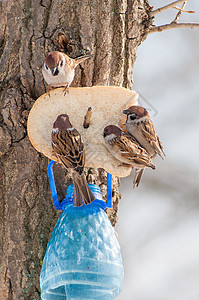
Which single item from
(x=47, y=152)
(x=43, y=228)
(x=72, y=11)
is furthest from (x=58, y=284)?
(x=72, y=11)

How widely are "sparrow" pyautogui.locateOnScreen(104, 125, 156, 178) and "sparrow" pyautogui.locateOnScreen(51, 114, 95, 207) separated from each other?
14 centimetres

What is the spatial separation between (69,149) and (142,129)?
41 centimetres

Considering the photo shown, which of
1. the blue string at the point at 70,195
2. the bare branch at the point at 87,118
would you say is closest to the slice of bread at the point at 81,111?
the bare branch at the point at 87,118

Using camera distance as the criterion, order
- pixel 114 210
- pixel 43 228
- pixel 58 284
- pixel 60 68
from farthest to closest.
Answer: pixel 114 210 < pixel 43 228 < pixel 60 68 < pixel 58 284

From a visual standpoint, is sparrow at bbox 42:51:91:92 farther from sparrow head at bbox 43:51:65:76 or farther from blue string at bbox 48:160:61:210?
blue string at bbox 48:160:61:210

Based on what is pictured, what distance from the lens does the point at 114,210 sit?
2.75 metres

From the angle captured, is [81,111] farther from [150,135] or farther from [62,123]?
[150,135]

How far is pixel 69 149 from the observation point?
221cm

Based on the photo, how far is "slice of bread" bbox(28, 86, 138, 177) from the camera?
234 centimetres

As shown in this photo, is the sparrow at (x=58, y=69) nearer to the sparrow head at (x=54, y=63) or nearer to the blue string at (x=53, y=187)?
the sparrow head at (x=54, y=63)

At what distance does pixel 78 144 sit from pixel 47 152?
184mm

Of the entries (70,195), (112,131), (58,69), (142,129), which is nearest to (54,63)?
(58,69)

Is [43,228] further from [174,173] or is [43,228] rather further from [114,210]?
[174,173]

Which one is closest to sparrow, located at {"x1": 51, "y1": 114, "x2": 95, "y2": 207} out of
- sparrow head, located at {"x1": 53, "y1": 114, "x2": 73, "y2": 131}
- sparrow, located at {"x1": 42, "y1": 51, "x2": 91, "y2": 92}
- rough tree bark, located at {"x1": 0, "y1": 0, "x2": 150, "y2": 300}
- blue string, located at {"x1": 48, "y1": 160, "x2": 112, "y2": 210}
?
sparrow head, located at {"x1": 53, "y1": 114, "x2": 73, "y2": 131}
